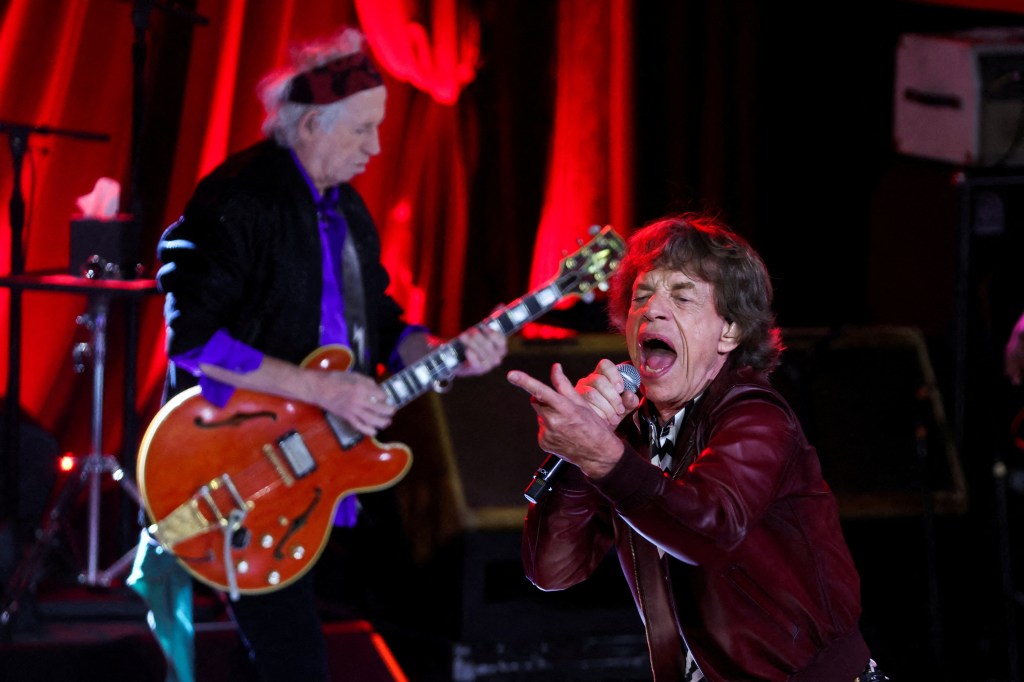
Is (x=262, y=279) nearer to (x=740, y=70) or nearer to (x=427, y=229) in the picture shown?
(x=427, y=229)

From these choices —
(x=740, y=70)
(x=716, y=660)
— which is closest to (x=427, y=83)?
(x=740, y=70)

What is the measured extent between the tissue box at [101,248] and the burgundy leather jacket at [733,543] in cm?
264

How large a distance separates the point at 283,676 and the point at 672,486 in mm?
1242

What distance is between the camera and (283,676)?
269cm

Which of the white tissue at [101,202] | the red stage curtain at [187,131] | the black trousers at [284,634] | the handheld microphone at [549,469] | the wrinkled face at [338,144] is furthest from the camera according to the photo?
the red stage curtain at [187,131]

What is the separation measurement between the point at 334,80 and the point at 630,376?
145 centimetres

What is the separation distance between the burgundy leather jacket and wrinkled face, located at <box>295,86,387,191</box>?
1293 millimetres

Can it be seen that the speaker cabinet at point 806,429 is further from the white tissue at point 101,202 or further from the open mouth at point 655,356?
the open mouth at point 655,356

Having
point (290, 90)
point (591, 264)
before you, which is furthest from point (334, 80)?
point (591, 264)

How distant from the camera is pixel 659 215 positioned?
18.5 ft

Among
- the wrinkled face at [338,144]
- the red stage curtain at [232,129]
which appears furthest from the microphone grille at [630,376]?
the red stage curtain at [232,129]

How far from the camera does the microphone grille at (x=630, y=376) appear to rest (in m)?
2.07

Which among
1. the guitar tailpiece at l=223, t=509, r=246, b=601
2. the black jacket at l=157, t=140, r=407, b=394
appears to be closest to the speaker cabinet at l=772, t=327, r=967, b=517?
the black jacket at l=157, t=140, r=407, b=394

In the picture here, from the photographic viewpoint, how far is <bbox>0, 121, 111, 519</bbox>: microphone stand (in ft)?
14.1
